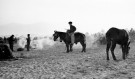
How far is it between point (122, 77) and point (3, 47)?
8.76 m

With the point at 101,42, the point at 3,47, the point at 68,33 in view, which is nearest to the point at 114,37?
the point at 3,47

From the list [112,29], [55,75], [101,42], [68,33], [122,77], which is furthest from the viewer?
[101,42]

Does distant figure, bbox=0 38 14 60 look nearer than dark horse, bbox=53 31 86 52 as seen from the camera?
Yes

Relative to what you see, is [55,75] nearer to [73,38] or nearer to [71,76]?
[71,76]

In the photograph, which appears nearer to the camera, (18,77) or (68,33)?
(18,77)

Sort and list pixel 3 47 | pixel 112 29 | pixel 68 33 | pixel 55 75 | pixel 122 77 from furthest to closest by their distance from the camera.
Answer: pixel 68 33, pixel 3 47, pixel 112 29, pixel 55 75, pixel 122 77

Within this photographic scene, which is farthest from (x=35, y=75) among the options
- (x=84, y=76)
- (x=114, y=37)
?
(x=114, y=37)

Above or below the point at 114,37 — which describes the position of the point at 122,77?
below

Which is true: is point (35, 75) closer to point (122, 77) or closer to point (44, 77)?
point (44, 77)

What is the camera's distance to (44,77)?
7.14 m

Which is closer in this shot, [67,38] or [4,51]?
[4,51]

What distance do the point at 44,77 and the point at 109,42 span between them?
5.53 meters

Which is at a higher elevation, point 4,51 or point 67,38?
point 67,38

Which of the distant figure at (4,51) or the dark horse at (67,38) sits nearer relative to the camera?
the distant figure at (4,51)
